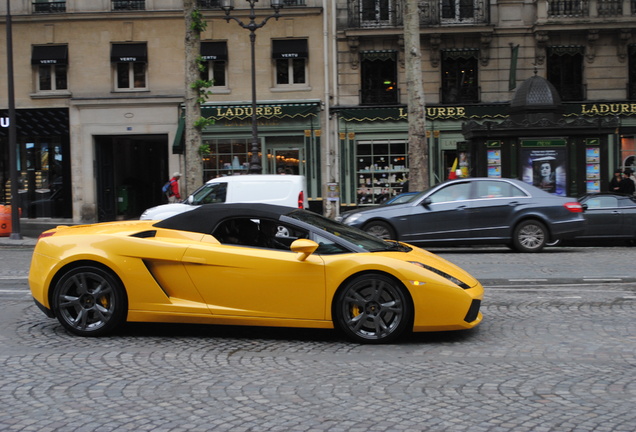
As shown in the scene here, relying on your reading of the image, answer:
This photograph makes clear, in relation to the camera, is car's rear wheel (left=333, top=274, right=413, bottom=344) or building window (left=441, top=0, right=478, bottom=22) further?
building window (left=441, top=0, right=478, bottom=22)

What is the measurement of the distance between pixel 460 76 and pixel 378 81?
9.94ft

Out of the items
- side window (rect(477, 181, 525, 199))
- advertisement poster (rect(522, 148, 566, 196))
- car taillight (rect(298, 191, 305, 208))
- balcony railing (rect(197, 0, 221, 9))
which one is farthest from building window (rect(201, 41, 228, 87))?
side window (rect(477, 181, 525, 199))

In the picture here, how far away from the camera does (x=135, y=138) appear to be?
30625 mm

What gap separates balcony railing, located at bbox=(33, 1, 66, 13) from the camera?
90.0 feet

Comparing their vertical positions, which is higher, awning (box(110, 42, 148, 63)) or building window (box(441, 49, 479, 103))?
awning (box(110, 42, 148, 63))

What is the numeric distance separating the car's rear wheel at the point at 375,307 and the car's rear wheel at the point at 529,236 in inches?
352

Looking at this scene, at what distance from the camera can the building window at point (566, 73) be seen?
27.1 meters

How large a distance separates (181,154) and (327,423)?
78.2 feet

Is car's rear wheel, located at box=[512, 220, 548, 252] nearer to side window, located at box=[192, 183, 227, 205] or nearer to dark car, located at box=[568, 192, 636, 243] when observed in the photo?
dark car, located at box=[568, 192, 636, 243]

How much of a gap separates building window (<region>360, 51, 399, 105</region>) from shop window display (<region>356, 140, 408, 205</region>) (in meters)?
1.57

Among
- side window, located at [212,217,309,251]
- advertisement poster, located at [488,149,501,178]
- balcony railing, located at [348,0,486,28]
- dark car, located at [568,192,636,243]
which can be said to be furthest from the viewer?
balcony railing, located at [348,0,486,28]

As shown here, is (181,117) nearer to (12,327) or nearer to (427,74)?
(427,74)

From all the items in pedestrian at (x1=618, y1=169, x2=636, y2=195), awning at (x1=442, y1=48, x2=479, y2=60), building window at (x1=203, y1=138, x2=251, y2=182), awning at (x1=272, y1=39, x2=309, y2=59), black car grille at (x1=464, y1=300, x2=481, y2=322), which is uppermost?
awning at (x1=272, y1=39, x2=309, y2=59)

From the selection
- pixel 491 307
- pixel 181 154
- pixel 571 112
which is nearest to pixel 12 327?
pixel 491 307
